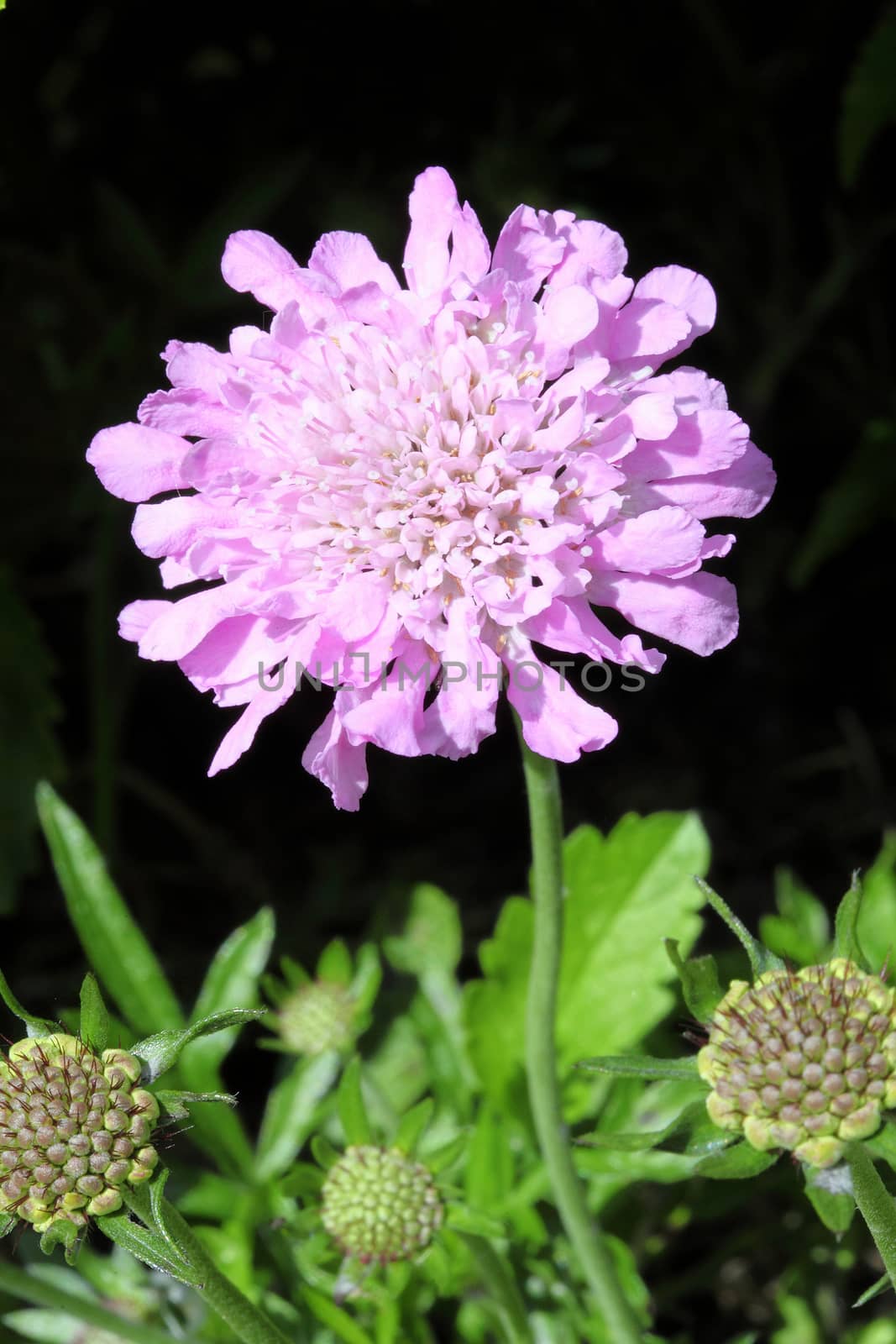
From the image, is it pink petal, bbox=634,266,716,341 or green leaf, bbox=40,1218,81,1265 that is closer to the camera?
green leaf, bbox=40,1218,81,1265

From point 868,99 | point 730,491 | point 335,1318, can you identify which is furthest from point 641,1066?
point 868,99

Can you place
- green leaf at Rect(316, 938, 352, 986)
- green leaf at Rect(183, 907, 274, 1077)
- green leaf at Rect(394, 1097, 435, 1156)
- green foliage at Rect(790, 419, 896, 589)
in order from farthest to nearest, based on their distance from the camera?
1. green foliage at Rect(790, 419, 896, 589)
2. green leaf at Rect(316, 938, 352, 986)
3. green leaf at Rect(183, 907, 274, 1077)
4. green leaf at Rect(394, 1097, 435, 1156)

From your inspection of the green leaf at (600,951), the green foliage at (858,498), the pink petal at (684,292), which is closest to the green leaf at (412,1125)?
the green leaf at (600,951)

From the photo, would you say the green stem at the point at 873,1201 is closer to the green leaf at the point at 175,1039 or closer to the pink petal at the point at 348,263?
the green leaf at the point at 175,1039

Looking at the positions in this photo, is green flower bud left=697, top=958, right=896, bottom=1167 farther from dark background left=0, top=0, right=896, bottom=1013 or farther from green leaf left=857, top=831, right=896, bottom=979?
dark background left=0, top=0, right=896, bottom=1013

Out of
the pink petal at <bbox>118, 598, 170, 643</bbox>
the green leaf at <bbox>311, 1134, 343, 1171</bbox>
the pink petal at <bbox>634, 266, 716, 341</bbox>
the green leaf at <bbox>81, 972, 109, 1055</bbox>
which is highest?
the pink petal at <bbox>634, 266, 716, 341</bbox>

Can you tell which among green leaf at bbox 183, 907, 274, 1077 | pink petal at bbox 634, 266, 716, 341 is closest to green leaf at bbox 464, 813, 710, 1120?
green leaf at bbox 183, 907, 274, 1077
